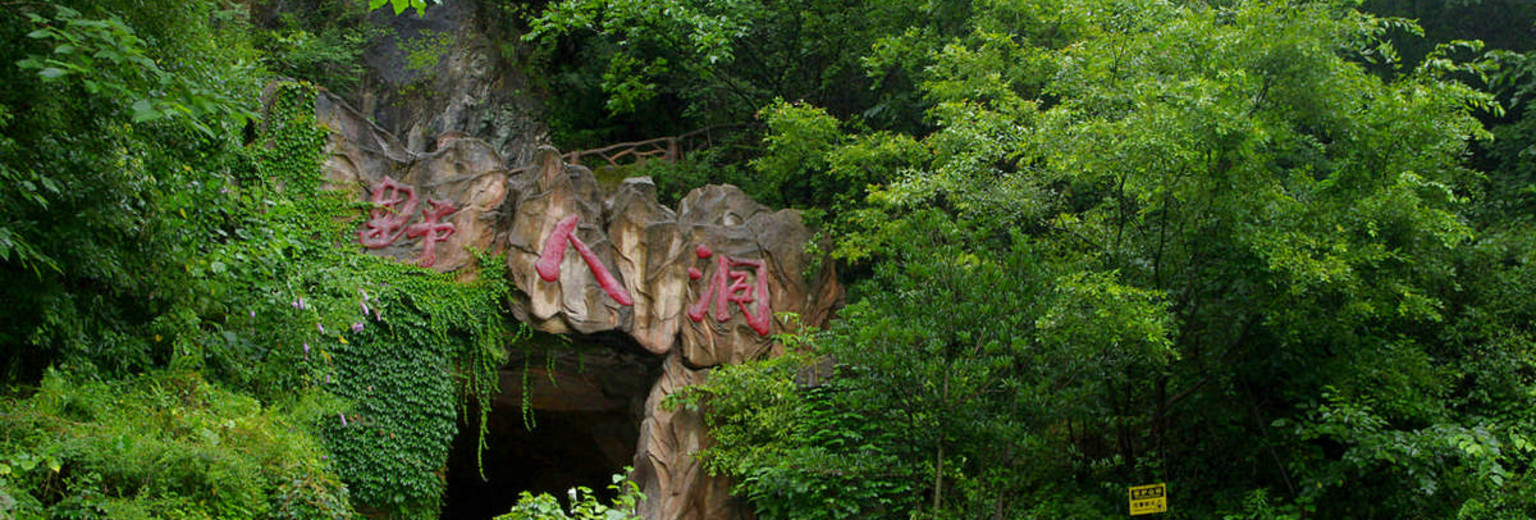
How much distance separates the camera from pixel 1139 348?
7.62 metres

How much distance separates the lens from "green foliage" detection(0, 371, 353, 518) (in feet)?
17.6

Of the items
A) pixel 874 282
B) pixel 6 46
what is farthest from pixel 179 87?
pixel 874 282

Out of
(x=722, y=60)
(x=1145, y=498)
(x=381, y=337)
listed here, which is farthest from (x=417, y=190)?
(x=1145, y=498)

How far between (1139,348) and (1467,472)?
2291mm

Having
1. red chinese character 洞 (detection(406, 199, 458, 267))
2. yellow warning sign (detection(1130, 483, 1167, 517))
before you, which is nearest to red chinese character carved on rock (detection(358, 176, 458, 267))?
red chinese character 洞 (detection(406, 199, 458, 267))

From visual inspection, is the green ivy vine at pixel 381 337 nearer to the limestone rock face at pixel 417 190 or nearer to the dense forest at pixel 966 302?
the dense forest at pixel 966 302

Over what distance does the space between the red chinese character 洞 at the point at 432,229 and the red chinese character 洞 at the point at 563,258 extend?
2.67 feet

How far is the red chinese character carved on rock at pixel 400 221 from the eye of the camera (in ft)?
30.9

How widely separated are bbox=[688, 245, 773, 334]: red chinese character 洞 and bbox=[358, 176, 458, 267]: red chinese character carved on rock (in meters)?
2.31

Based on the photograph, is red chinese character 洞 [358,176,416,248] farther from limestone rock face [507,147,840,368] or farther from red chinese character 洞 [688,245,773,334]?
red chinese character 洞 [688,245,773,334]

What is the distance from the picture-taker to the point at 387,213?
9.52 metres

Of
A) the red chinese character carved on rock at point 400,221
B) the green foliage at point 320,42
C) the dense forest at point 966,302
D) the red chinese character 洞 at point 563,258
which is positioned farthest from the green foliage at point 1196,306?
the green foliage at point 320,42

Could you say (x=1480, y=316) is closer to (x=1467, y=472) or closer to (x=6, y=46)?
(x=1467, y=472)

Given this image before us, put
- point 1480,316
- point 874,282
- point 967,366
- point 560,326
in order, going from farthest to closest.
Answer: point 560,326 → point 1480,316 → point 874,282 → point 967,366
